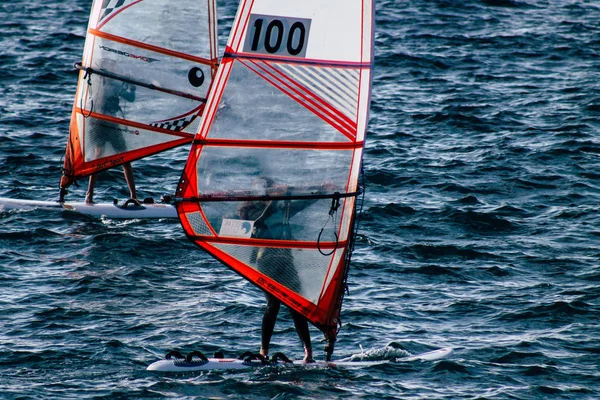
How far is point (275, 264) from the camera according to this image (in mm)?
15352

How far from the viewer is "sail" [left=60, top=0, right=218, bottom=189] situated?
22797mm

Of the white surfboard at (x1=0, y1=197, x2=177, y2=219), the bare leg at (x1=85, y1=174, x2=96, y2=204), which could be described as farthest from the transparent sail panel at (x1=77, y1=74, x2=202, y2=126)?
the white surfboard at (x1=0, y1=197, x2=177, y2=219)

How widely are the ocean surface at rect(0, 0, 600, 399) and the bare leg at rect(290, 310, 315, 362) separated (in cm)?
56

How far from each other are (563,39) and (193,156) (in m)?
25.2

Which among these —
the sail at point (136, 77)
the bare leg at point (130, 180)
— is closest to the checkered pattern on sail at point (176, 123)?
the sail at point (136, 77)

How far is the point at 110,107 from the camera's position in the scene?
909 inches

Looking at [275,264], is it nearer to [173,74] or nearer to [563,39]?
[173,74]

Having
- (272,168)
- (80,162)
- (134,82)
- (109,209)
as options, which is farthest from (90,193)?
(272,168)

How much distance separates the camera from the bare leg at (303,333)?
51.6ft

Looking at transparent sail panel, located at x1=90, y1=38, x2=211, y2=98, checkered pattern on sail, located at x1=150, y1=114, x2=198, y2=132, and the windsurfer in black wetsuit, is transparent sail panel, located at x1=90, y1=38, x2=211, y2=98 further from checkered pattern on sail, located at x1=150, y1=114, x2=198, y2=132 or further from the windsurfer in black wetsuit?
the windsurfer in black wetsuit

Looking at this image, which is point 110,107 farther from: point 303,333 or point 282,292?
point 303,333

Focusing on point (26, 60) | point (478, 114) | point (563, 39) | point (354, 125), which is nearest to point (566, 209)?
point (478, 114)

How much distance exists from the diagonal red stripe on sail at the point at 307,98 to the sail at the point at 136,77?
28.2 feet

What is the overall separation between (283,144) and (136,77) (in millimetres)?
8928
